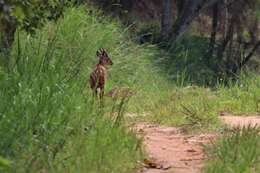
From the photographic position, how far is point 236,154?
5.58m

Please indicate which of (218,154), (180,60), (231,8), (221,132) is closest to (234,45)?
(231,8)

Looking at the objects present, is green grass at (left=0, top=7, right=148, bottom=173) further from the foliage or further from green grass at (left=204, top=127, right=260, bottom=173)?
green grass at (left=204, top=127, right=260, bottom=173)

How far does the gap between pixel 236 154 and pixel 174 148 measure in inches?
40.5

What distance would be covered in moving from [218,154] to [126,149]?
753 mm

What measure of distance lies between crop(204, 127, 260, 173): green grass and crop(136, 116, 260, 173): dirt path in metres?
0.15

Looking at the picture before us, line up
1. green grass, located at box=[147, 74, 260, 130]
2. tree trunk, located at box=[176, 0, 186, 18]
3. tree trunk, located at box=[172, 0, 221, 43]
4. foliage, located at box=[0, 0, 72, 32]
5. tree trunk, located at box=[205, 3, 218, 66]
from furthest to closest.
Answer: tree trunk, located at box=[176, 0, 186, 18], tree trunk, located at box=[205, 3, 218, 66], tree trunk, located at box=[172, 0, 221, 43], green grass, located at box=[147, 74, 260, 130], foliage, located at box=[0, 0, 72, 32]

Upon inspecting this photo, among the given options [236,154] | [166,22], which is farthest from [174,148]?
[166,22]

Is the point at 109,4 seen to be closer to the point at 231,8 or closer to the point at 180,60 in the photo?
the point at 180,60

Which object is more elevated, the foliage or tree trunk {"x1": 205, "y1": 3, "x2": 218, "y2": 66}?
the foliage

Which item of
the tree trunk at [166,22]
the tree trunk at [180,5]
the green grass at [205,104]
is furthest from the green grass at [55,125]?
the tree trunk at [180,5]

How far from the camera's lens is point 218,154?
225 inches

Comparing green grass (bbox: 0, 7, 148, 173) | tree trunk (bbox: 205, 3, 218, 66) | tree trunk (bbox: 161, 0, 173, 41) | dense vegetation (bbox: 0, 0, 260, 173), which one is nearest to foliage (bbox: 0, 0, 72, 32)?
dense vegetation (bbox: 0, 0, 260, 173)

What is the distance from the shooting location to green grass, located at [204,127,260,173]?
17.6 feet

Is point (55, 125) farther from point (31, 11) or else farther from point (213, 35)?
point (213, 35)
